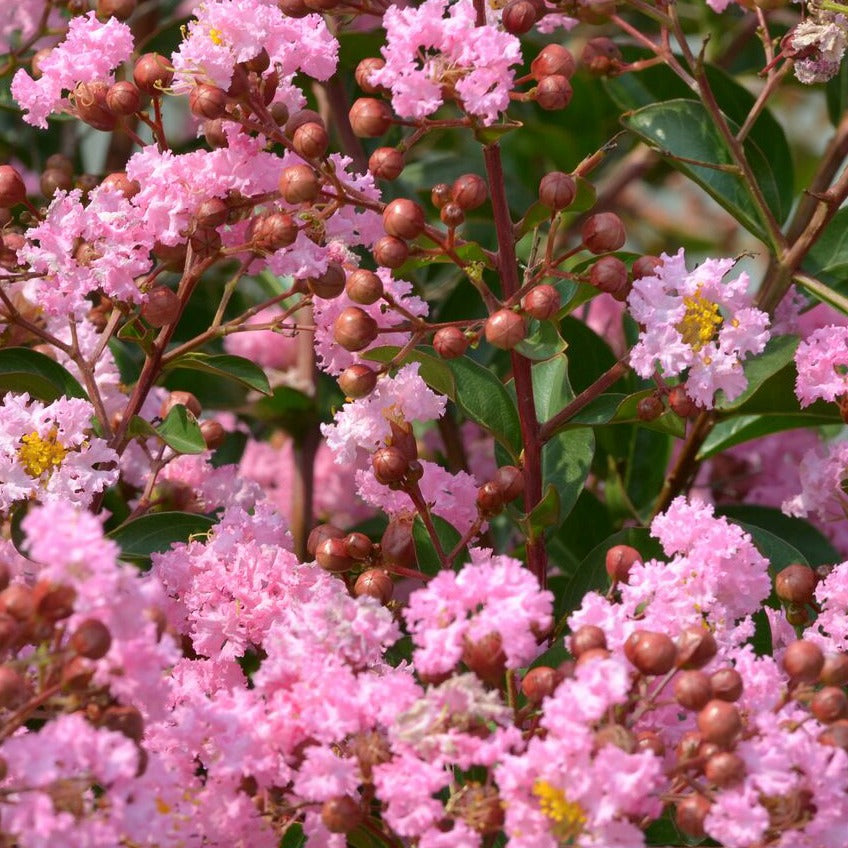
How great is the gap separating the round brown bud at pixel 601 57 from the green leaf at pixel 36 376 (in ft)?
2.34

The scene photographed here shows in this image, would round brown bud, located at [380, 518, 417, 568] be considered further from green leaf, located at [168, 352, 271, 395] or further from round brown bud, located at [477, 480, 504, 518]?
green leaf, located at [168, 352, 271, 395]

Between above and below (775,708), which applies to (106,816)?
above

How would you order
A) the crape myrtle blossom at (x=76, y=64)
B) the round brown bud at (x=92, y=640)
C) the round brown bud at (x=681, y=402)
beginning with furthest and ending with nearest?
the crape myrtle blossom at (x=76, y=64)
the round brown bud at (x=681, y=402)
the round brown bud at (x=92, y=640)

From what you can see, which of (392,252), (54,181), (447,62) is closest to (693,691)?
(392,252)

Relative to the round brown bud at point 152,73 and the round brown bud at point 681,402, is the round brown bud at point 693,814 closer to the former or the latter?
the round brown bud at point 681,402

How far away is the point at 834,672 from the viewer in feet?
3.67

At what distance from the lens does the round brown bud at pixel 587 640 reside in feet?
3.59

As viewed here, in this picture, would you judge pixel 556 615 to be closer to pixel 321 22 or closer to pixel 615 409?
pixel 615 409

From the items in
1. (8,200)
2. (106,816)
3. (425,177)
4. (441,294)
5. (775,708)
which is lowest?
(441,294)

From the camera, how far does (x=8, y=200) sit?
1446 mm

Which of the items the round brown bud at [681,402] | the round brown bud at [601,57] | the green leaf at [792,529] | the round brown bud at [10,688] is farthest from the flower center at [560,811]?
the round brown bud at [601,57]

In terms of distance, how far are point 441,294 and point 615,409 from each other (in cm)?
81

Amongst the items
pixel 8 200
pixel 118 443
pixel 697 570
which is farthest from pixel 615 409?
pixel 8 200

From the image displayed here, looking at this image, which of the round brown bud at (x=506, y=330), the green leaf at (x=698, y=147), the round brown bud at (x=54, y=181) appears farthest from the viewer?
the round brown bud at (x=54, y=181)
